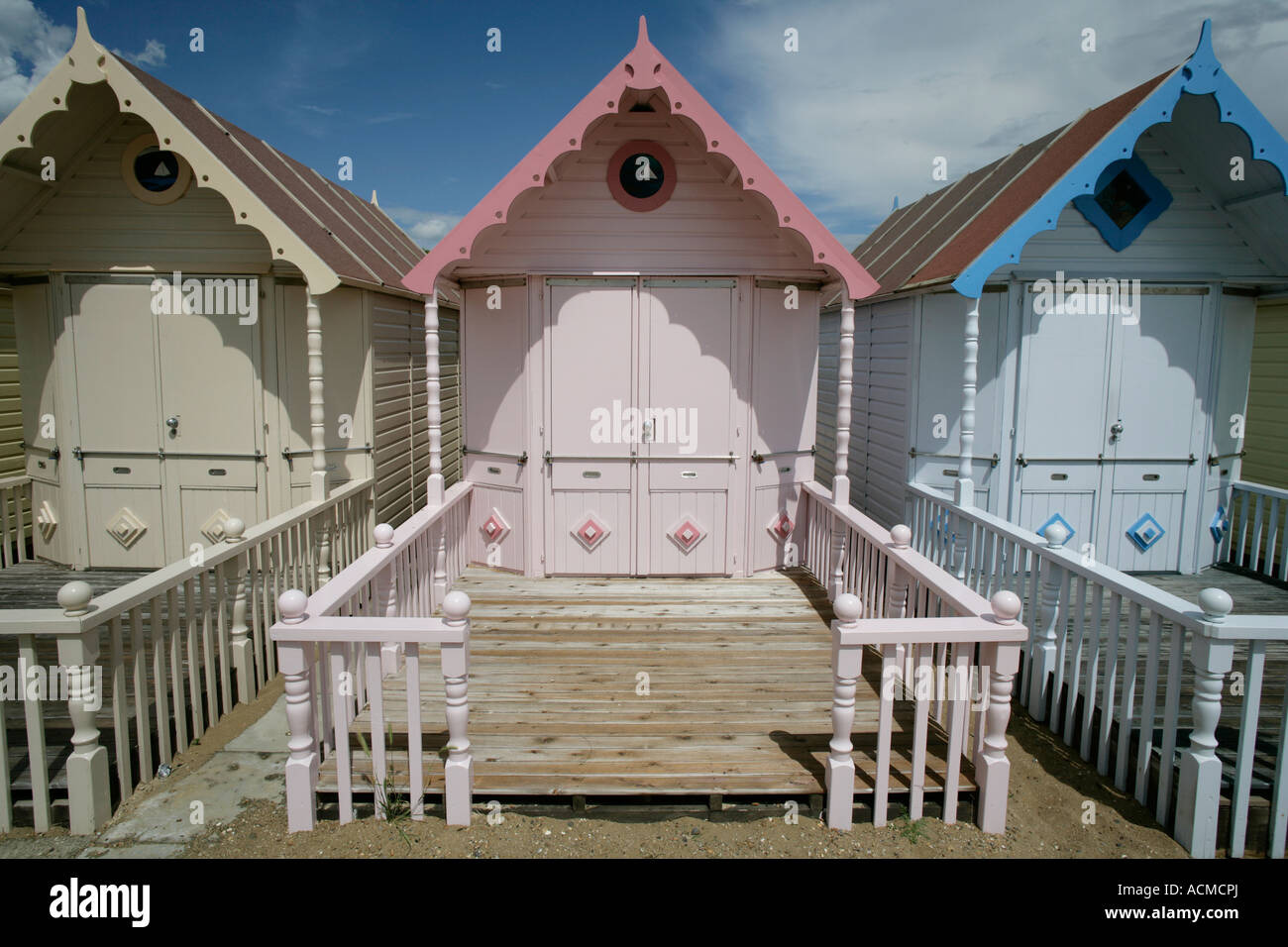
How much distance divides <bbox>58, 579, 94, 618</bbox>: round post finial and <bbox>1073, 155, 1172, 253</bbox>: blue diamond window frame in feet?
29.0

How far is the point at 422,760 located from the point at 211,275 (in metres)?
6.04

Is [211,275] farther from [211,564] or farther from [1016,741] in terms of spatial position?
[1016,741]

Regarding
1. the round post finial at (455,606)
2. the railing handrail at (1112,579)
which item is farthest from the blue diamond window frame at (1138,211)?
the round post finial at (455,606)

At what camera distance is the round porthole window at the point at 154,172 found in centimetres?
748

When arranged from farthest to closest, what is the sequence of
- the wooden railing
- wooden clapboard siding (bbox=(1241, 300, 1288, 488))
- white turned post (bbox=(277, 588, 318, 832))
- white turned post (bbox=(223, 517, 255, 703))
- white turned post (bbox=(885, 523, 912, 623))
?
wooden clapboard siding (bbox=(1241, 300, 1288, 488)), white turned post (bbox=(885, 523, 912, 623)), white turned post (bbox=(223, 517, 255, 703)), the wooden railing, white turned post (bbox=(277, 588, 318, 832))

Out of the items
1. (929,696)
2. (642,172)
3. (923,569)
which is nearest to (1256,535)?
(923,569)

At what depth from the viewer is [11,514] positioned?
8.79 metres

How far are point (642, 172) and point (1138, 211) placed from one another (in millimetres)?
5160

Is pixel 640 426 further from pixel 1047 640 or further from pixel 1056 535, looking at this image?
pixel 1047 640

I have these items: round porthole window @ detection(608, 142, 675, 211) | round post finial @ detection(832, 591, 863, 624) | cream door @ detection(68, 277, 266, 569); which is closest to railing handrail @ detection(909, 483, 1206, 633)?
round post finial @ detection(832, 591, 863, 624)

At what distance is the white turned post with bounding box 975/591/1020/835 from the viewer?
3846mm

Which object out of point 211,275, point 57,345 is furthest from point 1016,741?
point 57,345

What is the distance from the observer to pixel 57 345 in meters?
7.66

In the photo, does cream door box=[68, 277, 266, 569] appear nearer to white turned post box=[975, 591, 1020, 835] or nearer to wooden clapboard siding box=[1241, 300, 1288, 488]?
white turned post box=[975, 591, 1020, 835]
